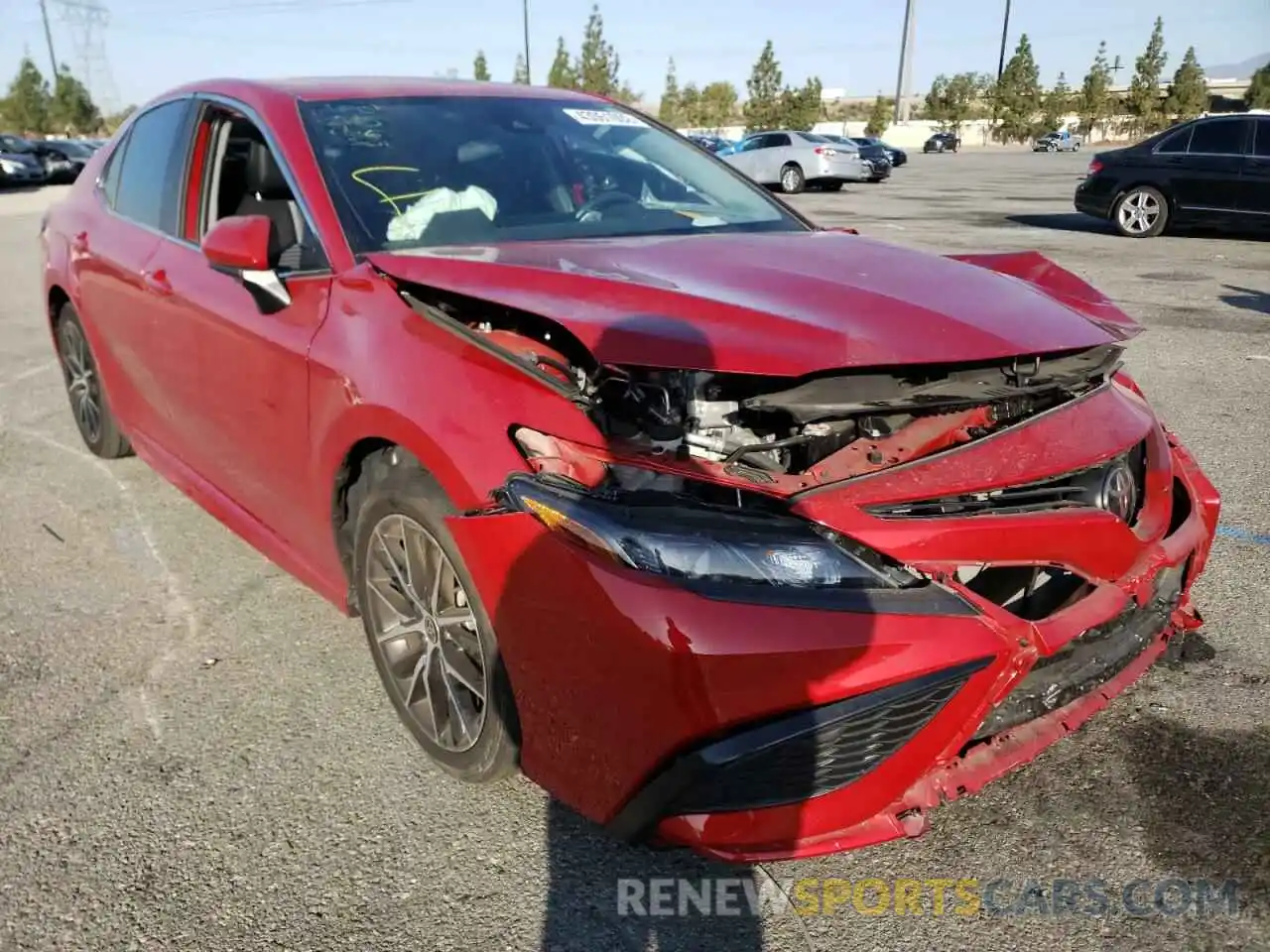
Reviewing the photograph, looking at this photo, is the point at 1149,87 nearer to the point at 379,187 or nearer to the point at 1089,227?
the point at 1089,227

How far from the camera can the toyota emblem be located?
217cm

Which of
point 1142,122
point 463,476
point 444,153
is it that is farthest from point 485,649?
point 1142,122

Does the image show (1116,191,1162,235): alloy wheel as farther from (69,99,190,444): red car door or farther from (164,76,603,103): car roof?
(69,99,190,444): red car door

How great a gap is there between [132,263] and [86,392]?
4.26 ft

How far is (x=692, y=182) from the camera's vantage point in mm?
3572

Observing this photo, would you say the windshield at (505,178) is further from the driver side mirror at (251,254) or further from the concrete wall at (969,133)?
the concrete wall at (969,133)

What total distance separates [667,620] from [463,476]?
61 centimetres

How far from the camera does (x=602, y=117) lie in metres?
3.71

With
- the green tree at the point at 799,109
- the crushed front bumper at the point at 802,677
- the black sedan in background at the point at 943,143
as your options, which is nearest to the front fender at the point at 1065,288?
the crushed front bumper at the point at 802,677

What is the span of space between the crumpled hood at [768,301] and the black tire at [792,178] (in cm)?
2187

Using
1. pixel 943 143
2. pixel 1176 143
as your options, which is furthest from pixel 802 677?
pixel 943 143

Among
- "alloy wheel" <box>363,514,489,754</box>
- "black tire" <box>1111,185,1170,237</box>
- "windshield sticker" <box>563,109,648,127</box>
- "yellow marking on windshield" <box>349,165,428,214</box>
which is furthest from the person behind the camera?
"black tire" <box>1111,185,1170,237</box>

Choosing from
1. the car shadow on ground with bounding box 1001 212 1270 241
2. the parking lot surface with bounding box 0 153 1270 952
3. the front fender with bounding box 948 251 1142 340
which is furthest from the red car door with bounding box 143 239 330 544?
the car shadow on ground with bounding box 1001 212 1270 241

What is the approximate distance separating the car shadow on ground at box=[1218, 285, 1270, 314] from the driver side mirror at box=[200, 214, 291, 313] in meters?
8.27
